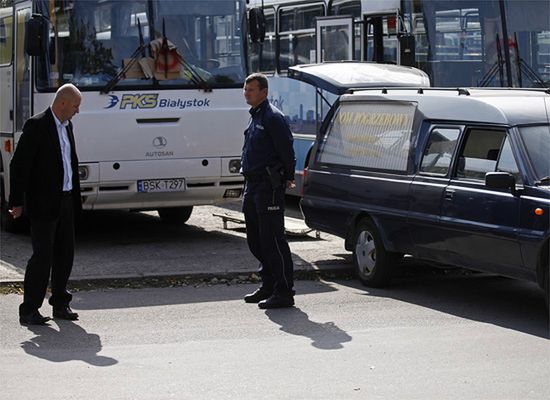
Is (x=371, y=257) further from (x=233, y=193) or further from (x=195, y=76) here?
(x=195, y=76)

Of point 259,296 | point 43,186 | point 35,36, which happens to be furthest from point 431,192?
point 35,36

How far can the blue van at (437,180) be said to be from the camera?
10.1 m

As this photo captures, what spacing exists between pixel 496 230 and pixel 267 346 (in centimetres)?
227

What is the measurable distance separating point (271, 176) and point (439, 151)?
157 centimetres

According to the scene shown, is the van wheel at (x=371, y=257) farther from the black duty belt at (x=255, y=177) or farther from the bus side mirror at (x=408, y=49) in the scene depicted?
the bus side mirror at (x=408, y=49)

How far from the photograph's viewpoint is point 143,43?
14.6 m

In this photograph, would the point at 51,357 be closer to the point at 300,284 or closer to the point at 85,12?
the point at 300,284

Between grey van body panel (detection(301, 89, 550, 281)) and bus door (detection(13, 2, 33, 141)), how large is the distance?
13.3ft

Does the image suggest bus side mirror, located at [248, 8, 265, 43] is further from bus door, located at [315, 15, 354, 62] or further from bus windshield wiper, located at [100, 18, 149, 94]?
bus door, located at [315, 15, 354, 62]

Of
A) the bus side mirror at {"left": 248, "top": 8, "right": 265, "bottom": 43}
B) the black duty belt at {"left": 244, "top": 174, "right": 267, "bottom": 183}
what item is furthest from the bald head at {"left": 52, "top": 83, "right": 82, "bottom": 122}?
the bus side mirror at {"left": 248, "top": 8, "right": 265, "bottom": 43}

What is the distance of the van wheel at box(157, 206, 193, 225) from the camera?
16.9m

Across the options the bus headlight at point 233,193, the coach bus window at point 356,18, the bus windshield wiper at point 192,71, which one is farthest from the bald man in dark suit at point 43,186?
the coach bus window at point 356,18

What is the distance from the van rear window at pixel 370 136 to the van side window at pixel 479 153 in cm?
77

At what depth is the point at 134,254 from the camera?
1400 cm
